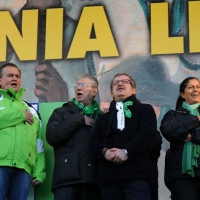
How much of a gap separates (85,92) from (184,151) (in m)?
1.00

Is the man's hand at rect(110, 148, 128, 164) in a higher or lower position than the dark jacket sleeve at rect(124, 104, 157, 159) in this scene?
lower

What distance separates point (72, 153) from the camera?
4.86 meters

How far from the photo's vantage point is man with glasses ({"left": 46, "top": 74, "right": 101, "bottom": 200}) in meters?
4.76

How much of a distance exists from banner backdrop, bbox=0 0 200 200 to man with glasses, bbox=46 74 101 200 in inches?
93.3

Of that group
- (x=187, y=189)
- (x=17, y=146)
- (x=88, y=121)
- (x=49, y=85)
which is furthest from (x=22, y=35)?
(x=187, y=189)

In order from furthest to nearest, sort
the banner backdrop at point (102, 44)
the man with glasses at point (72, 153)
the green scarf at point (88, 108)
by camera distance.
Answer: the banner backdrop at point (102, 44), the green scarf at point (88, 108), the man with glasses at point (72, 153)

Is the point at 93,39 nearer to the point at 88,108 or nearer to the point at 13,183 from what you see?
the point at 88,108

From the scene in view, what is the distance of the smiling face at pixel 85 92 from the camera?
17.0ft

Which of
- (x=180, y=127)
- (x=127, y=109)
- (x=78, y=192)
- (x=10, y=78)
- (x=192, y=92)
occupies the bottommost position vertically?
(x=78, y=192)

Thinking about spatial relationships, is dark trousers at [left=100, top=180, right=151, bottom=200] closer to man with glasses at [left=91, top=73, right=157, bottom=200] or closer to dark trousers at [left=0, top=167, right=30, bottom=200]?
man with glasses at [left=91, top=73, right=157, bottom=200]

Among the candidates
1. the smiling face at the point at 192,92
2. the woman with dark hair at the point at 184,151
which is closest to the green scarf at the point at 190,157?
the woman with dark hair at the point at 184,151

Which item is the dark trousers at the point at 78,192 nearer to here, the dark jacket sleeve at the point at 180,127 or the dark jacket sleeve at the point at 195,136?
the dark jacket sleeve at the point at 180,127

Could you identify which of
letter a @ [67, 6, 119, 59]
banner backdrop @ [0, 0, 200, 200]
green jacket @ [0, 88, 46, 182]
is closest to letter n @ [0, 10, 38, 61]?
banner backdrop @ [0, 0, 200, 200]

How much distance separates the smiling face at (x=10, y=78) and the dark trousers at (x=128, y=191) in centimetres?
129
